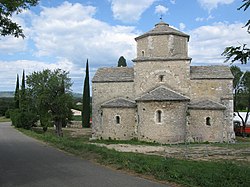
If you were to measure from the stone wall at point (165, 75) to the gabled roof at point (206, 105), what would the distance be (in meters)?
1.43

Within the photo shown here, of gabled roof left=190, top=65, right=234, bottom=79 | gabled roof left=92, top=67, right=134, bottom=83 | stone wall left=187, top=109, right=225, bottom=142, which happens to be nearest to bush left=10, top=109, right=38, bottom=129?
gabled roof left=92, top=67, right=134, bottom=83

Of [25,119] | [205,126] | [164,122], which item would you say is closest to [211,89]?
[205,126]

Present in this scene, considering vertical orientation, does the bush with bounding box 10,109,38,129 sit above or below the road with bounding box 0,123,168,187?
above

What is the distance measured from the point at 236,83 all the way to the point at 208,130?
1656 centimetres

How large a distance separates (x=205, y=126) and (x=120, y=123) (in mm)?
7625

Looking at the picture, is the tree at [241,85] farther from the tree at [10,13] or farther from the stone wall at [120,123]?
the tree at [10,13]

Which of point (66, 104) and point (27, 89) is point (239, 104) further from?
point (27, 89)

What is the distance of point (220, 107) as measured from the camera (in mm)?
23484

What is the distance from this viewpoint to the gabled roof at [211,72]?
2508cm

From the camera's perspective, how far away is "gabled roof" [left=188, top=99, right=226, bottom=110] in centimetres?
2353

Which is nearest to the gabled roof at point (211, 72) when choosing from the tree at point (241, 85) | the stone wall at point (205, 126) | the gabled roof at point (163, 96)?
the gabled roof at point (163, 96)

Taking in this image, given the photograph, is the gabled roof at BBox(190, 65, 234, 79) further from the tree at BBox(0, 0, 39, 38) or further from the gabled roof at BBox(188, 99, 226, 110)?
the tree at BBox(0, 0, 39, 38)

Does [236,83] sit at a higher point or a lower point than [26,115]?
higher

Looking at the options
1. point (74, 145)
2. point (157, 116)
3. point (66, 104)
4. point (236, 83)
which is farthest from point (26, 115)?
point (236, 83)
